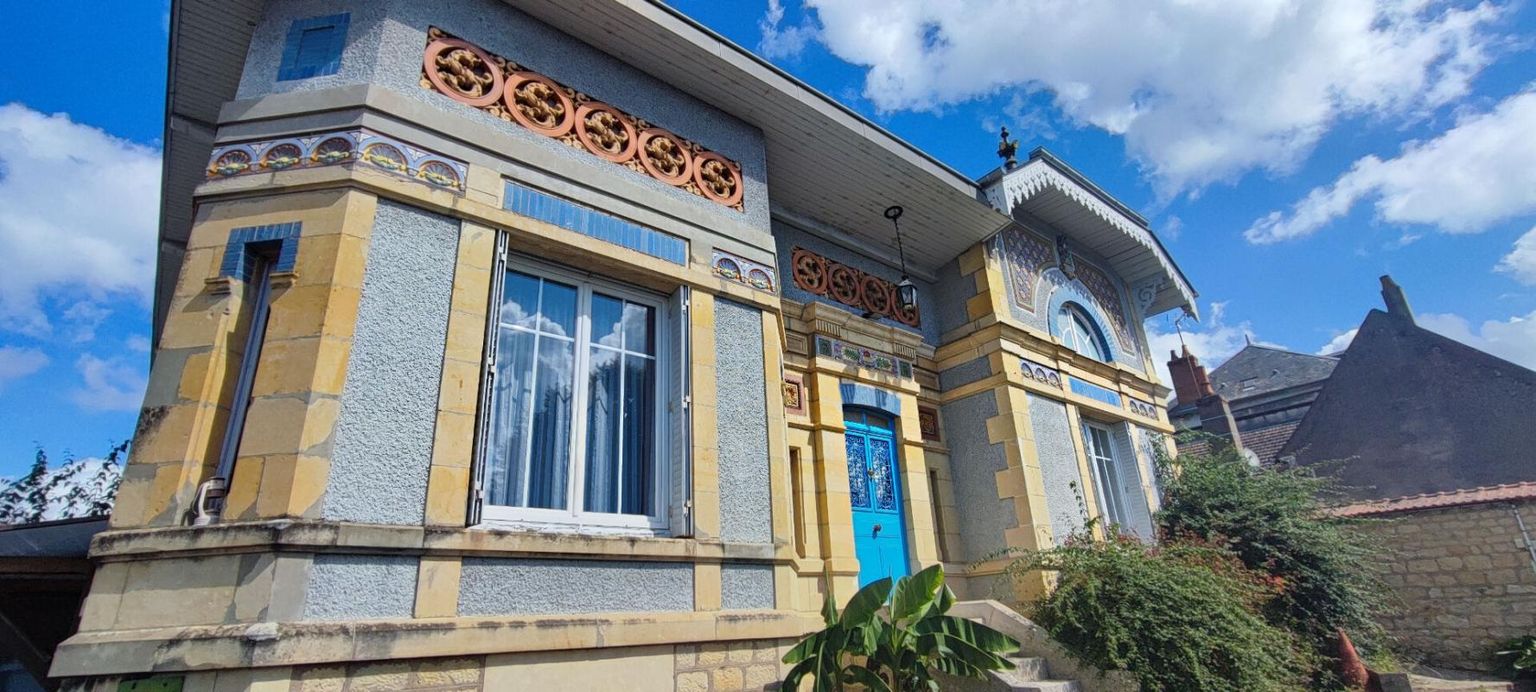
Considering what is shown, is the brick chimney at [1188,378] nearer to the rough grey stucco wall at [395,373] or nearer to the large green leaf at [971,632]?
the large green leaf at [971,632]

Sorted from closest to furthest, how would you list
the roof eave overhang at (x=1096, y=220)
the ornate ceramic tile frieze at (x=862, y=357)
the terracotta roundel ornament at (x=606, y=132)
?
the terracotta roundel ornament at (x=606, y=132) < the ornate ceramic tile frieze at (x=862, y=357) < the roof eave overhang at (x=1096, y=220)

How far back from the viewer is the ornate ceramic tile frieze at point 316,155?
13.4 feet

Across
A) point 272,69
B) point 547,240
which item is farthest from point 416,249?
point 272,69

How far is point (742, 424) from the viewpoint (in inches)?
198

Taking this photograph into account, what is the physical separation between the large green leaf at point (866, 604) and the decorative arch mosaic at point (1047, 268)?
5221 mm

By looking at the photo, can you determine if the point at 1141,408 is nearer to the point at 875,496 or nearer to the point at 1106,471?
the point at 1106,471

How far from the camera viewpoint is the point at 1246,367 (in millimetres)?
23781

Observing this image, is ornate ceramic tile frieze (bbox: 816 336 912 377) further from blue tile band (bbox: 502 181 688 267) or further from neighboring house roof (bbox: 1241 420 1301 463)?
neighboring house roof (bbox: 1241 420 1301 463)

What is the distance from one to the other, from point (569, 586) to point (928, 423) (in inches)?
203

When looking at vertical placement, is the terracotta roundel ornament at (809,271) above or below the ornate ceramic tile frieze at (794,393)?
above

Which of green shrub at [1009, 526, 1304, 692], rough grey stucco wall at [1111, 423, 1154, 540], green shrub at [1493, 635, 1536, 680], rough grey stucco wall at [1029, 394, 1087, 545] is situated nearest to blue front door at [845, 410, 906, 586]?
green shrub at [1009, 526, 1304, 692]

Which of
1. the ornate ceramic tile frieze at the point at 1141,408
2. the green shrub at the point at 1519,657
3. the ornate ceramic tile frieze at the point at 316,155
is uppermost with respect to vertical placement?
the ornate ceramic tile frieze at the point at 316,155

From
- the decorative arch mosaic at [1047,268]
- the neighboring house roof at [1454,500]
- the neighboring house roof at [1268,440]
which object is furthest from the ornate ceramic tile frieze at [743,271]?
the neighboring house roof at [1268,440]

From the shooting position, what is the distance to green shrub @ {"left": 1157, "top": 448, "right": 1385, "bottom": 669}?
25.3 feet
